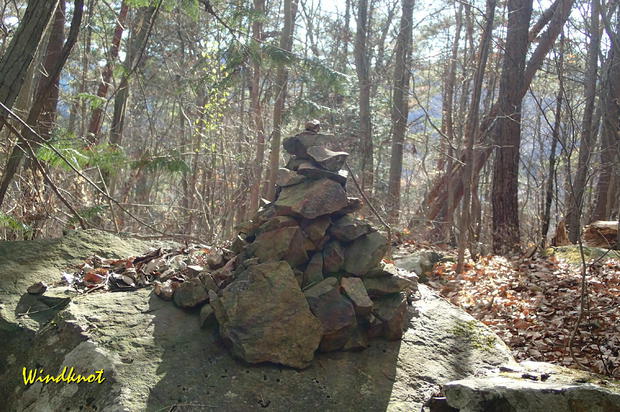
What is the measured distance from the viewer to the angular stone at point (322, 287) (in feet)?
11.6

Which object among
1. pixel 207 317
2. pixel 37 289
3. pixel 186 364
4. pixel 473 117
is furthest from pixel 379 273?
pixel 473 117

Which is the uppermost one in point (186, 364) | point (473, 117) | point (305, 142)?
point (473, 117)

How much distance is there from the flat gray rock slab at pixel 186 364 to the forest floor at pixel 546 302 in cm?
111

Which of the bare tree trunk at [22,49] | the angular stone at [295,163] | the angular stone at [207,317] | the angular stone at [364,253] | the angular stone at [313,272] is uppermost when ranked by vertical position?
the bare tree trunk at [22,49]

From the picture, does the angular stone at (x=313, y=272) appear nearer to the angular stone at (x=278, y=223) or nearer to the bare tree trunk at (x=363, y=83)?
the angular stone at (x=278, y=223)

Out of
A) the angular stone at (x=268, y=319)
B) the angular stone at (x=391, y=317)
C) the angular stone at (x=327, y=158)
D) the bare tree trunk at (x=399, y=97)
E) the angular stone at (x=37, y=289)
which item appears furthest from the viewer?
the bare tree trunk at (x=399, y=97)

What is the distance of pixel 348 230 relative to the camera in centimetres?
393

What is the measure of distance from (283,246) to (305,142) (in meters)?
1.00

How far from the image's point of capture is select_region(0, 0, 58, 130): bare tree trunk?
373 cm

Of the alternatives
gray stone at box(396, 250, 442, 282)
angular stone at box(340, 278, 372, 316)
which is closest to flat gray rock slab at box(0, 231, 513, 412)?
angular stone at box(340, 278, 372, 316)

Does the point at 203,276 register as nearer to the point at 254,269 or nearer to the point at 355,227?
the point at 254,269

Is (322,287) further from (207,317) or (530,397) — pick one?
(530,397)

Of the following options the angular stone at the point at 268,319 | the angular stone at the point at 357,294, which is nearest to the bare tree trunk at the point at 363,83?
the angular stone at the point at 357,294

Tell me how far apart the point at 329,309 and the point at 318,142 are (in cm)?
149
